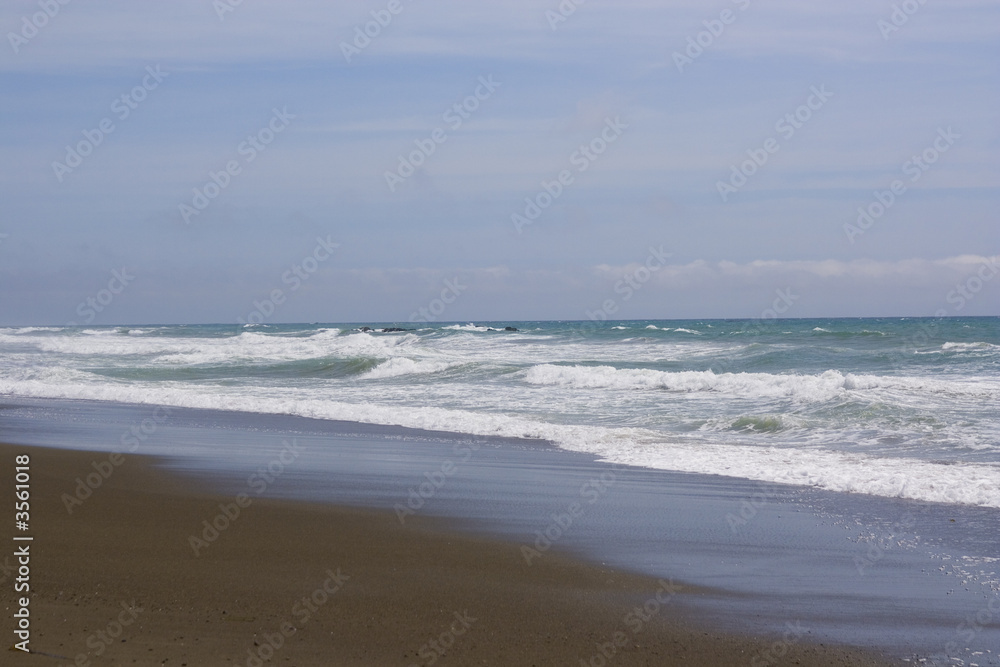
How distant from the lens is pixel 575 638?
14.8ft

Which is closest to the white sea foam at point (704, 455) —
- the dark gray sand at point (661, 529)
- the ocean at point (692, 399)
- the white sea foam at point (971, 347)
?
the ocean at point (692, 399)

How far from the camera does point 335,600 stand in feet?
16.3

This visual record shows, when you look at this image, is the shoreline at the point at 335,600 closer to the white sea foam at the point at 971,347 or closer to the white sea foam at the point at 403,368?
the white sea foam at the point at 403,368

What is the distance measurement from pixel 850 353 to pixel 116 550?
29156 mm

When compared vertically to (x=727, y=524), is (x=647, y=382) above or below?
below

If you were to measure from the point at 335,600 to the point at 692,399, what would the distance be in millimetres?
14383

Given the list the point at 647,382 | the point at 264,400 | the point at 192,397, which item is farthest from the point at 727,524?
the point at 647,382

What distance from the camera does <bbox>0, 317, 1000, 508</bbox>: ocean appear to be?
408 inches

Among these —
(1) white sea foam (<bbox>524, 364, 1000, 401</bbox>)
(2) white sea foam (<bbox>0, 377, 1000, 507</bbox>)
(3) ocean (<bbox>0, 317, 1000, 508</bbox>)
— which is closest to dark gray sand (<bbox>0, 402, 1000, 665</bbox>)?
(2) white sea foam (<bbox>0, 377, 1000, 507</bbox>)

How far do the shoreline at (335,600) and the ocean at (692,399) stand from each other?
456 cm

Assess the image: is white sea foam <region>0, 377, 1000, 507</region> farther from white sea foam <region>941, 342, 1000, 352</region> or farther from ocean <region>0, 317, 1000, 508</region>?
Answer: white sea foam <region>941, 342, 1000, 352</region>

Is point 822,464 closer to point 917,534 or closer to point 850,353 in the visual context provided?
point 917,534

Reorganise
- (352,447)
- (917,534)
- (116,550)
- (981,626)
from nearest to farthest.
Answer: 1. (981,626)
2. (116,550)
3. (917,534)
4. (352,447)

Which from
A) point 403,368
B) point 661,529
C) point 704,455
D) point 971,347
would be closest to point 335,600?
point 661,529
